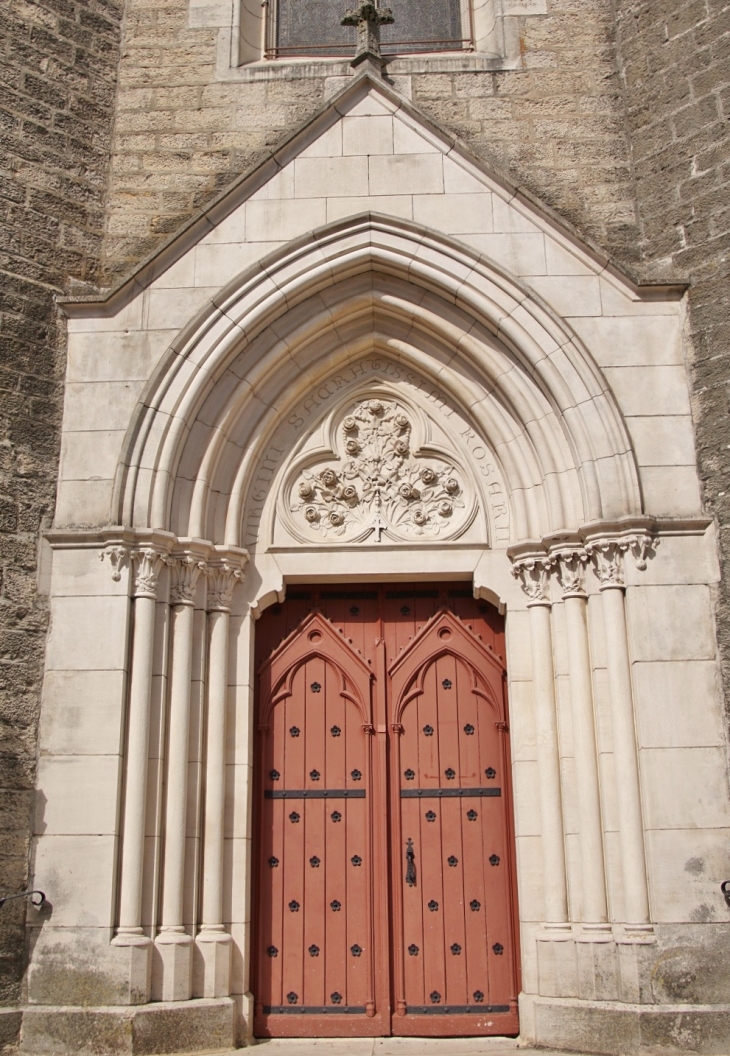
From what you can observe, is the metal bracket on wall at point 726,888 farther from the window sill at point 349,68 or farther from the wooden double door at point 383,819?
the window sill at point 349,68

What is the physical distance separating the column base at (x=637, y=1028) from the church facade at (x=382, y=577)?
0.02 m

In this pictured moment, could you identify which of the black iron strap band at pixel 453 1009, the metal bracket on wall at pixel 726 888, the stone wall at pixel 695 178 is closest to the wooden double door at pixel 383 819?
the black iron strap band at pixel 453 1009

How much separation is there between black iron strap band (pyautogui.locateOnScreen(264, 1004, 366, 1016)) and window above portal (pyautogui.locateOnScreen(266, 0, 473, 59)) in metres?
6.66

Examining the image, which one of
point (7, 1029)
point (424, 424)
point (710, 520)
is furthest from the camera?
point (424, 424)

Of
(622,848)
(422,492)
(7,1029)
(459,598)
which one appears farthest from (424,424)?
(7,1029)

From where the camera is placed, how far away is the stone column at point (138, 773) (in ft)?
19.5

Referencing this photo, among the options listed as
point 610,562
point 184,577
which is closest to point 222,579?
point 184,577

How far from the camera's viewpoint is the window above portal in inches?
334

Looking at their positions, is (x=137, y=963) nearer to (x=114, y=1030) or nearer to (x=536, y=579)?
(x=114, y=1030)

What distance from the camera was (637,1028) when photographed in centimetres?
564

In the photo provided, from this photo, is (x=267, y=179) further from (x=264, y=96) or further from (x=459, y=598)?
(x=459, y=598)

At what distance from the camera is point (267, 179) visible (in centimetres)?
737

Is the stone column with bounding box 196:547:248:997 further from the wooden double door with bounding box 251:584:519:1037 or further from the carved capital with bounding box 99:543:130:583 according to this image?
the carved capital with bounding box 99:543:130:583

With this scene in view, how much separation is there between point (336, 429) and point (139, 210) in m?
1.98
